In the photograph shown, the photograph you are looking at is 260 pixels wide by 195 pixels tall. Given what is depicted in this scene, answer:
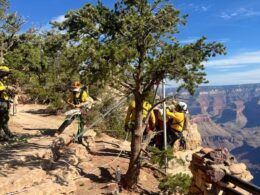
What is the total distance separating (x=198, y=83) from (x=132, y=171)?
340cm

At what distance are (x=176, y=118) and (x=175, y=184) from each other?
11.1 ft

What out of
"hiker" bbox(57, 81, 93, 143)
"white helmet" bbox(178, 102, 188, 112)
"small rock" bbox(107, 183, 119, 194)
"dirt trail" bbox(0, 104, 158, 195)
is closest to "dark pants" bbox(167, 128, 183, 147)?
"white helmet" bbox(178, 102, 188, 112)

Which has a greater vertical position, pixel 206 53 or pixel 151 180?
pixel 206 53

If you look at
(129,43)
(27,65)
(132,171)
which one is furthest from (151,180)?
(27,65)

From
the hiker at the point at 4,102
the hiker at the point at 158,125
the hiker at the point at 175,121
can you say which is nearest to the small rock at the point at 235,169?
the hiker at the point at 175,121

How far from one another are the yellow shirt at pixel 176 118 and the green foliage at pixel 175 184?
2937 millimetres

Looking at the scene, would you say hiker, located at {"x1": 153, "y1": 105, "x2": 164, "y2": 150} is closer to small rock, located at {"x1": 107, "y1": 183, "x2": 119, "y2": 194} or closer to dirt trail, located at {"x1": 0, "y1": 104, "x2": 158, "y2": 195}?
dirt trail, located at {"x1": 0, "y1": 104, "x2": 158, "y2": 195}

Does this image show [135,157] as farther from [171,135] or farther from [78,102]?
[78,102]

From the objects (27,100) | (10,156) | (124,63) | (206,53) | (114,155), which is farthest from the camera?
(27,100)

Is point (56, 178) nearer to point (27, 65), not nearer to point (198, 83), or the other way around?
point (198, 83)

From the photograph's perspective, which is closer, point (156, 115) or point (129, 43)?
point (129, 43)

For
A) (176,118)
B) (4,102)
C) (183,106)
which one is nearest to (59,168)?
(4,102)

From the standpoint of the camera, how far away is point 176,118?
555 inches

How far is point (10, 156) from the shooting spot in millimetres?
11484
